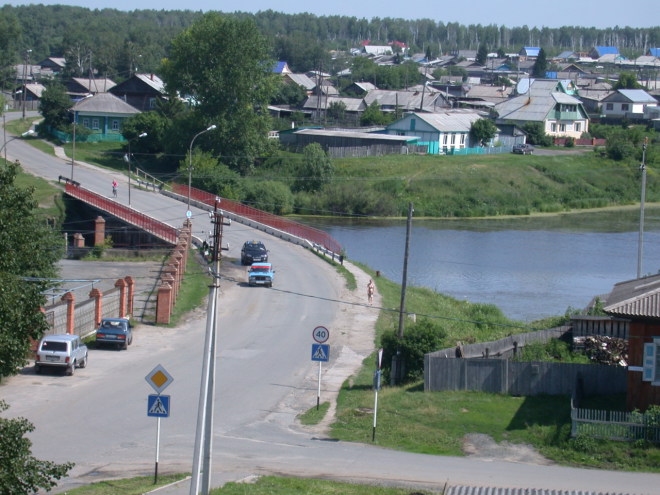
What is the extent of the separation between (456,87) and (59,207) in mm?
101405

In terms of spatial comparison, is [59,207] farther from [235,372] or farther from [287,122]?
[287,122]

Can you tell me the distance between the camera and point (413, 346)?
25453mm

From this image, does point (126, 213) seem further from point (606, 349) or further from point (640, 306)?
point (640, 306)

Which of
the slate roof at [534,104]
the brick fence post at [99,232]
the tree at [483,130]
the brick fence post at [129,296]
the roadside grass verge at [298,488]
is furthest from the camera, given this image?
the slate roof at [534,104]

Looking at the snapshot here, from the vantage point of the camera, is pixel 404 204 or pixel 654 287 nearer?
pixel 654 287

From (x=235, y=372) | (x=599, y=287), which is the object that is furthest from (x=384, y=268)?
(x=235, y=372)

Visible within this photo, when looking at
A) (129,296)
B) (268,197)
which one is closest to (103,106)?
(268,197)

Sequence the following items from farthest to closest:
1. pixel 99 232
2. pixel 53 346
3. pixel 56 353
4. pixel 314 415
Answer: pixel 99 232
pixel 53 346
pixel 56 353
pixel 314 415

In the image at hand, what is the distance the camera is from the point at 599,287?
4891 centimetres

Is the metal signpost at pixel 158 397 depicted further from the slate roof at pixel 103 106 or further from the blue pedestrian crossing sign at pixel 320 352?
the slate roof at pixel 103 106

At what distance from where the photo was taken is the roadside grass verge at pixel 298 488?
1543 cm

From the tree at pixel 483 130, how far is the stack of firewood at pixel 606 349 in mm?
67007

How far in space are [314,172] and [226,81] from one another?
393 inches

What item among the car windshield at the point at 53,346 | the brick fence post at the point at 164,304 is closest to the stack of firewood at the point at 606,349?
the brick fence post at the point at 164,304
